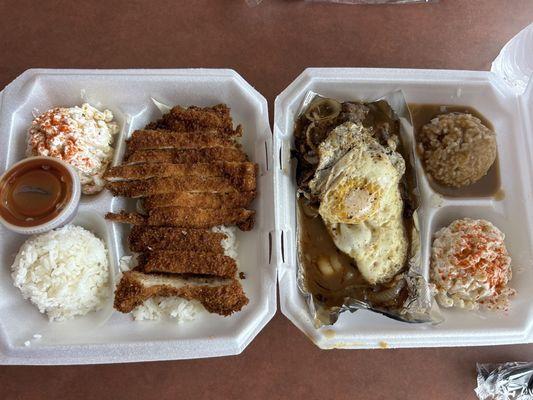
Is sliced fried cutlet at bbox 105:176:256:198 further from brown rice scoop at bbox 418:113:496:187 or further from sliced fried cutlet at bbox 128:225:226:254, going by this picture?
brown rice scoop at bbox 418:113:496:187

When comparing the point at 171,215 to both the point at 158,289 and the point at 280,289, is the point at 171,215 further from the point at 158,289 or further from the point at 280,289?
the point at 280,289

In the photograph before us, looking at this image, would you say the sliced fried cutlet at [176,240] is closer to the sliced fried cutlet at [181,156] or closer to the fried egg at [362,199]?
the sliced fried cutlet at [181,156]

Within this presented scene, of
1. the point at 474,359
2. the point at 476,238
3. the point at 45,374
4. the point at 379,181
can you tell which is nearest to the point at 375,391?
the point at 474,359

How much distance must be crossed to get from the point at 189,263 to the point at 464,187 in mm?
1605

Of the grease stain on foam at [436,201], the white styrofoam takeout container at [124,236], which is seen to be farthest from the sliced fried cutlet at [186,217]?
the grease stain on foam at [436,201]

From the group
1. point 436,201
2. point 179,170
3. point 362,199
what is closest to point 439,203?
point 436,201

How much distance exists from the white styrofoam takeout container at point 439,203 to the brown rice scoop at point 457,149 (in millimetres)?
102

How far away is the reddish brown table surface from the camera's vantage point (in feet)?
7.34

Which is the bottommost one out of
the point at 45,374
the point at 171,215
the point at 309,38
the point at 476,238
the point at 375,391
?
the point at 375,391

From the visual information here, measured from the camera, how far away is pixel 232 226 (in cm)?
224

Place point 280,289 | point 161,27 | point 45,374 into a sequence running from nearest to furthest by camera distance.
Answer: point 280,289 < point 45,374 < point 161,27

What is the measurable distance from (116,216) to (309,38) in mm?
1650

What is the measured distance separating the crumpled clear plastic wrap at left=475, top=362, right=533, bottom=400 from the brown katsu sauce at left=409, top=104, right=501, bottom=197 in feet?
3.09

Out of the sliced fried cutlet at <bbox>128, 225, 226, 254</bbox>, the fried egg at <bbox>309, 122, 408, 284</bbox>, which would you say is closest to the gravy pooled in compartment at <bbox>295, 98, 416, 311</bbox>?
the fried egg at <bbox>309, 122, 408, 284</bbox>
